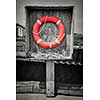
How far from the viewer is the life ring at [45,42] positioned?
9.89 ft

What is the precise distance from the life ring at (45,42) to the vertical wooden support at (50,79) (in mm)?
216

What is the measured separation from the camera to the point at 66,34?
3.03m

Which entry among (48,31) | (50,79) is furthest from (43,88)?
(48,31)

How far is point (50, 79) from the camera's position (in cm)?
300

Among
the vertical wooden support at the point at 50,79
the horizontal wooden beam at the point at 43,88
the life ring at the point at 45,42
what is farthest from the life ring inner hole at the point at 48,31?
the horizontal wooden beam at the point at 43,88

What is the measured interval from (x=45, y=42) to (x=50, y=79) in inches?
18.5

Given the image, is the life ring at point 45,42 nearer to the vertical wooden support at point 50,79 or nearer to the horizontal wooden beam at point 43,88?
the vertical wooden support at point 50,79

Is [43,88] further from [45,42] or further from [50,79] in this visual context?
[45,42]

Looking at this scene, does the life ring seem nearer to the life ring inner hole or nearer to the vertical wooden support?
the life ring inner hole

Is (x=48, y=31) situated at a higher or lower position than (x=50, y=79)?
higher
